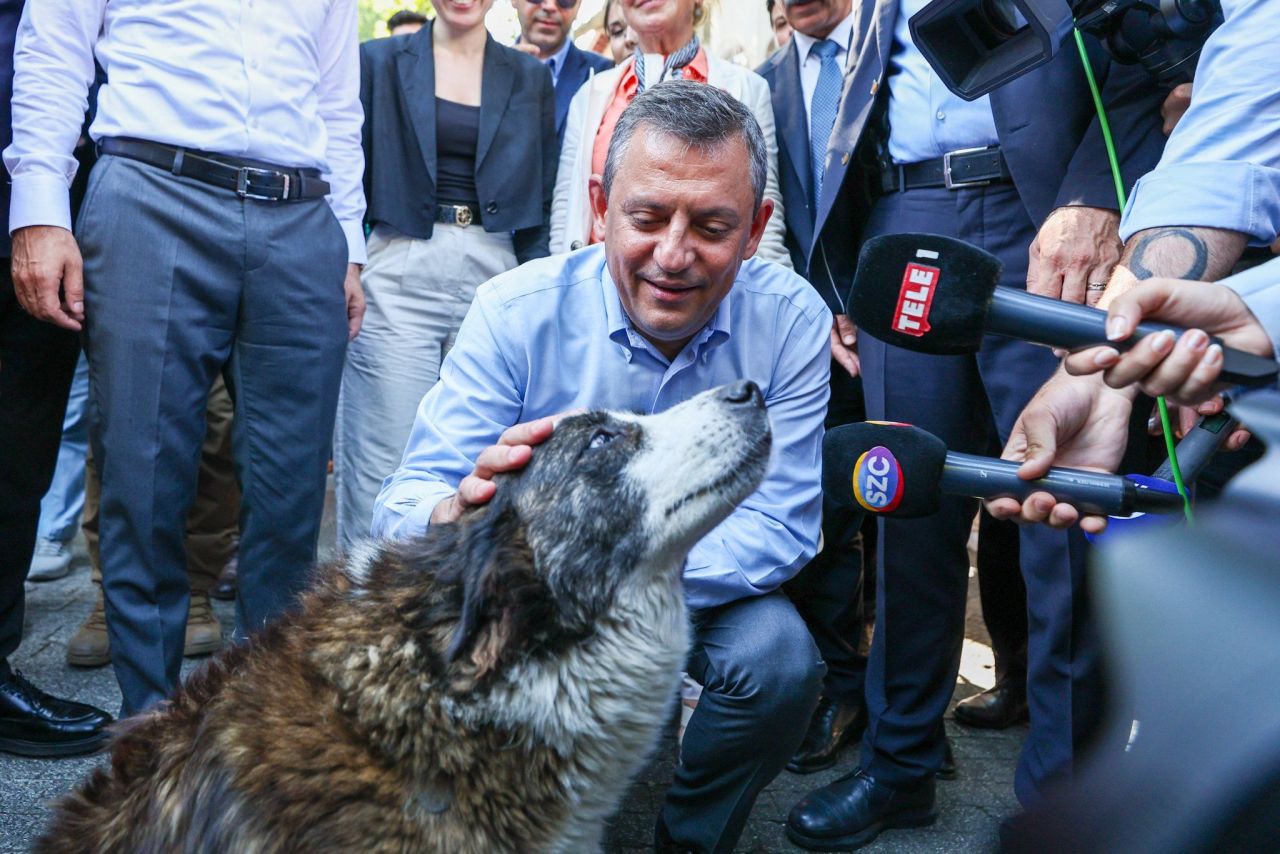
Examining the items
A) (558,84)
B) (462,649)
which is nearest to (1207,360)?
(462,649)

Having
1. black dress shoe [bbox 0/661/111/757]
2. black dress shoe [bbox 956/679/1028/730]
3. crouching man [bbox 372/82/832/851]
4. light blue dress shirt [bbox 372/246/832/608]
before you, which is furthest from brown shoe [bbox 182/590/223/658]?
black dress shoe [bbox 956/679/1028/730]

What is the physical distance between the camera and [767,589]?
3117mm

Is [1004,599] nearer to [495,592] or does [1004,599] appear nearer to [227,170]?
[495,592]

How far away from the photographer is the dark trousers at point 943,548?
329 cm

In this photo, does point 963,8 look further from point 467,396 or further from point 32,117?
point 32,117

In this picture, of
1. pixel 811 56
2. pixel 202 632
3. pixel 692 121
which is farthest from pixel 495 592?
pixel 811 56

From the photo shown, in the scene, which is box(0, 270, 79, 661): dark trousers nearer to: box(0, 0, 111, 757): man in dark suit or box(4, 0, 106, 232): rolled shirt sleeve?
box(0, 0, 111, 757): man in dark suit

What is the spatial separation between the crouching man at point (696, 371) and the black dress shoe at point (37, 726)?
1731mm

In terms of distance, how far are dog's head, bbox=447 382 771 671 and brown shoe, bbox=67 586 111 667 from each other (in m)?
3.11

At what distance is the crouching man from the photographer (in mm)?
2932

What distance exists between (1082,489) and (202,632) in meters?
4.07

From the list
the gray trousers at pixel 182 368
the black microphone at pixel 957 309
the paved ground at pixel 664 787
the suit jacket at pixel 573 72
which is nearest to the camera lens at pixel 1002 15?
the black microphone at pixel 957 309

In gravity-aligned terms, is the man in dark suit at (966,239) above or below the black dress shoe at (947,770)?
above

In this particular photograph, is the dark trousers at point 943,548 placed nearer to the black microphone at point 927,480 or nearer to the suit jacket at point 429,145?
the black microphone at point 927,480
